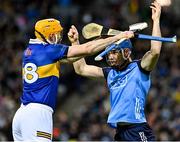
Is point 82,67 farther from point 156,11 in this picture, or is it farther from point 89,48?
point 156,11

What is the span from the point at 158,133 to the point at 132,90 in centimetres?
634

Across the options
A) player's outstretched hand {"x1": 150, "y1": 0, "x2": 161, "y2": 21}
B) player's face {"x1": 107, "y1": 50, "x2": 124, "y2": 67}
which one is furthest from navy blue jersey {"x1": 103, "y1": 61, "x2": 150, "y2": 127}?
player's outstretched hand {"x1": 150, "y1": 0, "x2": 161, "y2": 21}

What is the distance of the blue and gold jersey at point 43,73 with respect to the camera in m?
8.44

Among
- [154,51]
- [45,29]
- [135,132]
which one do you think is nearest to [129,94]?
[135,132]

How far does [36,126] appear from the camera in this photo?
8.31m

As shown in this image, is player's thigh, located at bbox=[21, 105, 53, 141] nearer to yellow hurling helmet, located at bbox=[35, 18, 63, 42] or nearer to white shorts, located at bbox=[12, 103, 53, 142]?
white shorts, located at bbox=[12, 103, 53, 142]

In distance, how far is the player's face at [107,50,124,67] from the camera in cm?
844

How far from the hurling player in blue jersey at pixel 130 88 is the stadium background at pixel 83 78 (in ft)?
19.3

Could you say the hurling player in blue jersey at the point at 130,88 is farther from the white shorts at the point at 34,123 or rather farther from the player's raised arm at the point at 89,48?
the white shorts at the point at 34,123

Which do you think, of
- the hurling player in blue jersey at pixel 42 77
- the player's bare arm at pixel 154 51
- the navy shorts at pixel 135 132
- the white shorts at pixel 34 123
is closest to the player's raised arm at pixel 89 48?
the hurling player in blue jersey at pixel 42 77

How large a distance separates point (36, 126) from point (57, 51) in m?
0.89

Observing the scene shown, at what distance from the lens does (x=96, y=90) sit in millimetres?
17016

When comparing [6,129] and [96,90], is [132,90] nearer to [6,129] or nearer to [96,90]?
[6,129]

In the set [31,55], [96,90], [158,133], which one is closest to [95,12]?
[96,90]
